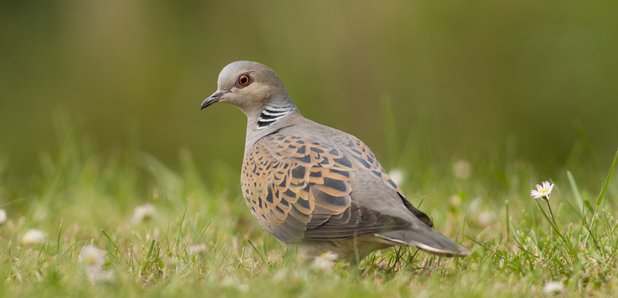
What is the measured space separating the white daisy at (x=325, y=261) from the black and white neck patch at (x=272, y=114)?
1233mm

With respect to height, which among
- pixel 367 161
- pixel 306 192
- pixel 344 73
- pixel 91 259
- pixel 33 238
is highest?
pixel 344 73

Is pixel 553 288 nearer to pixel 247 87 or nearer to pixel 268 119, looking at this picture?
pixel 268 119

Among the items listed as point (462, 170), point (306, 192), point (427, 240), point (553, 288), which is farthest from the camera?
point (462, 170)

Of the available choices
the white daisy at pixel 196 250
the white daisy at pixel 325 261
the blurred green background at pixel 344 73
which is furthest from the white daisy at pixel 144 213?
the blurred green background at pixel 344 73

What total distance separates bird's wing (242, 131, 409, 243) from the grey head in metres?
0.60

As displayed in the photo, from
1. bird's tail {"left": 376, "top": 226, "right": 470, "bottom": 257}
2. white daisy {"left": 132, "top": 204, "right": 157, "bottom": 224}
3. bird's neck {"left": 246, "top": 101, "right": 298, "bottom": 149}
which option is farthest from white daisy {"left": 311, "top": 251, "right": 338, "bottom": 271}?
white daisy {"left": 132, "top": 204, "right": 157, "bottom": 224}

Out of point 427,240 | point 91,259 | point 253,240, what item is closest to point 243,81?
point 253,240

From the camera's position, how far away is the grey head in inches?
247

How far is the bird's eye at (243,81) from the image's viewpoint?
20.6 ft

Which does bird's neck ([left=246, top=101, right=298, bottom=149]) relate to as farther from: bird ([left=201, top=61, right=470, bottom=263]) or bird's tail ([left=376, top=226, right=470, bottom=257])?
bird's tail ([left=376, top=226, right=470, bottom=257])

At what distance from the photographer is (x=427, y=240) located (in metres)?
4.61

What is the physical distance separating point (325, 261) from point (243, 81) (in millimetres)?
1848

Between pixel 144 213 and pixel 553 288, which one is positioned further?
pixel 144 213

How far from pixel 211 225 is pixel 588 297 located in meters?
2.48
